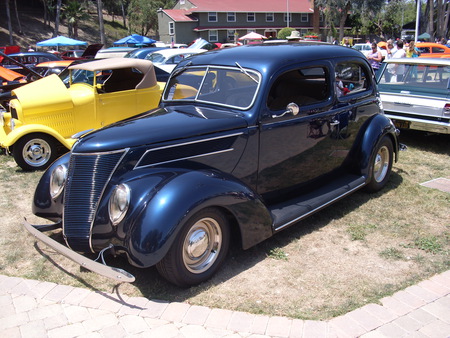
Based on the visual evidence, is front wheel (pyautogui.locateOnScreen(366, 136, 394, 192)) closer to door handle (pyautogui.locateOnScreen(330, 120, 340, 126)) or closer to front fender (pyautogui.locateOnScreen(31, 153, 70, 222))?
door handle (pyautogui.locateOnScreen(330, 120, 340, 126))

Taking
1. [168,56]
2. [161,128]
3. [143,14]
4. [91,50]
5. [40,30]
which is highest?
[143,14]

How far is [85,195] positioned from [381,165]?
13.3 ft

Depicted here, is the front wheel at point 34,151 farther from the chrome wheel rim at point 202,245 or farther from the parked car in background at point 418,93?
the parked car in background at point 418,93

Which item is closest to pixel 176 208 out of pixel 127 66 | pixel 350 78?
pixel 350 78

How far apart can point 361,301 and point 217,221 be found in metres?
1.33

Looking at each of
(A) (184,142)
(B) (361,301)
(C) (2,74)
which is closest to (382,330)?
(B) (361,301)

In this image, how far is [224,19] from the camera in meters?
48.9

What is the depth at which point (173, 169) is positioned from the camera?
11.6 ft

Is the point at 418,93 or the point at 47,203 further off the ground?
the point at 418,93

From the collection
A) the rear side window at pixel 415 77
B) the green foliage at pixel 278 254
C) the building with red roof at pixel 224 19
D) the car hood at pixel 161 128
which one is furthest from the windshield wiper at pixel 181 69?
the building with red roof at pixel 224 19

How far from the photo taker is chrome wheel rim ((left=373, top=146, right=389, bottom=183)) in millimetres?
5602

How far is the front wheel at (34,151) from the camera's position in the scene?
6.66m

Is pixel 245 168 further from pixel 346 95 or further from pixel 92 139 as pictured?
pixel 346 95

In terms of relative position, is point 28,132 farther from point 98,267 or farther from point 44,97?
point 98,267
